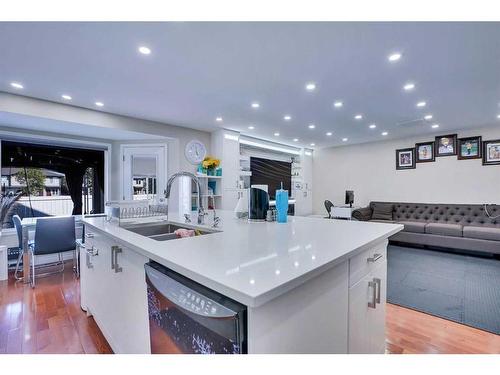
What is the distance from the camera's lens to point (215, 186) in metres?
5.05

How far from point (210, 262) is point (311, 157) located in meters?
7.07

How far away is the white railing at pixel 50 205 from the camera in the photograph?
156 inches

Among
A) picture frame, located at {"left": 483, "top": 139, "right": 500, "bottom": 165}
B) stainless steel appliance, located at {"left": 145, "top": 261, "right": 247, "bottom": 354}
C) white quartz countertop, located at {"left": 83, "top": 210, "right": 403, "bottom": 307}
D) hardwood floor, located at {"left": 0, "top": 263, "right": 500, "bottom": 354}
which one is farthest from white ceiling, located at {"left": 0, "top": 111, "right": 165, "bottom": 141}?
picture frame, located at {"left": 483, "top": 139, "right": 500, "bottom": 165}

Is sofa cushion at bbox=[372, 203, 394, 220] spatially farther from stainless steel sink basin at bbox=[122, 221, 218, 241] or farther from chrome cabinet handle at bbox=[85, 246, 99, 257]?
chrome cabinet handle at bbox=[85, 246, 99, 257]

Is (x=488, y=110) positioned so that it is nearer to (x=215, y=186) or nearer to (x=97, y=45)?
(x=215, y=186)

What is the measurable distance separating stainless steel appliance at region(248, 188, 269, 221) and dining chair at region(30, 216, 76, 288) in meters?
2.78

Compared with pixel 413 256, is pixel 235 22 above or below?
above

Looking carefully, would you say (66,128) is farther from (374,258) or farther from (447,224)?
(447,224)

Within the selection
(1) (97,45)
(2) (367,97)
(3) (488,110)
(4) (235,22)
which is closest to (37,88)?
(1) (97,45)

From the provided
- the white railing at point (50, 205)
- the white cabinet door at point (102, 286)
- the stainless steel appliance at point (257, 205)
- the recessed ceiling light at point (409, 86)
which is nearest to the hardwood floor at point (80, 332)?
the white cabinet door at point (102, 286)

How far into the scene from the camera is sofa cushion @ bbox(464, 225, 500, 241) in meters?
3.87

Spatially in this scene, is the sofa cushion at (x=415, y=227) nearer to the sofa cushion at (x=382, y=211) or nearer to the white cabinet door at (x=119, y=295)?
the sofa cushion at (x=382, y=211)

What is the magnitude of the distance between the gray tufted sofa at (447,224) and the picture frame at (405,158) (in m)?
0.90

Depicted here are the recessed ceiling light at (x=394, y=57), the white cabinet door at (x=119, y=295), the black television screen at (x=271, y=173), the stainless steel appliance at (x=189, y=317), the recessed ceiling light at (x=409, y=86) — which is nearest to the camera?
the stainless steel appliance at (x=189, y=317)
